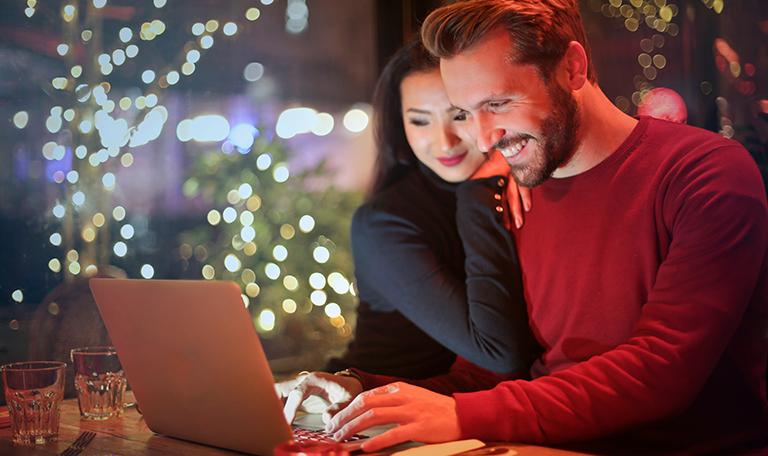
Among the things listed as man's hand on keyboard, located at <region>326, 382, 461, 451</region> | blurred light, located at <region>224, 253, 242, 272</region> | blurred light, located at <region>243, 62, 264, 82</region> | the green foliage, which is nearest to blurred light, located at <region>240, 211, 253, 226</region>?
the green foliage

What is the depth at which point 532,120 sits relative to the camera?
1.99 m

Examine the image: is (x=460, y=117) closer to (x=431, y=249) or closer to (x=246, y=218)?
(x=431, y=249)

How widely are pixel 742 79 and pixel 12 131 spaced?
184 cm

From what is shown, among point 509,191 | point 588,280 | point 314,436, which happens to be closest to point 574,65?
point 509,191

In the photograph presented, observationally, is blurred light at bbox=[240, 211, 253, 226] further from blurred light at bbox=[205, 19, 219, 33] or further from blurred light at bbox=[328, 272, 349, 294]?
blurred light at bbox=[205, 19, 219, 33]

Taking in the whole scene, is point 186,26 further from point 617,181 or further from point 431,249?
point 617,181

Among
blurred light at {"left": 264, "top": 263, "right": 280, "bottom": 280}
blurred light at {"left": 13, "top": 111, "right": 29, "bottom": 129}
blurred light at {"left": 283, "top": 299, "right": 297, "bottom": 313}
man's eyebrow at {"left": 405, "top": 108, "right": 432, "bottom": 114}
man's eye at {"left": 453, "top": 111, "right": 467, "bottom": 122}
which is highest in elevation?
blurred light at {"left": 13, "top": 111, "right": 29, "bottom": 129}

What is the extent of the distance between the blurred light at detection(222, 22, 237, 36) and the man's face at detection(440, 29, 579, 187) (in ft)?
3.49

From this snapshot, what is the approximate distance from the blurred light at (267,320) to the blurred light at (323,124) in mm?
651

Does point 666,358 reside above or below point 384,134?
below

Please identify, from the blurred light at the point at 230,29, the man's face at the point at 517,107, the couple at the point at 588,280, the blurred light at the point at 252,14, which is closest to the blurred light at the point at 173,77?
the blurred light at the point at 230,29

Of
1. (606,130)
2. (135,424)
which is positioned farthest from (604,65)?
(135,424)

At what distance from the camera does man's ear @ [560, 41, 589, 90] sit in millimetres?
2023

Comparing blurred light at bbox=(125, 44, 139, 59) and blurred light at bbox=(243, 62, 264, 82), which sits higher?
blurred light at bbox=(125, 44, 139, 59)
